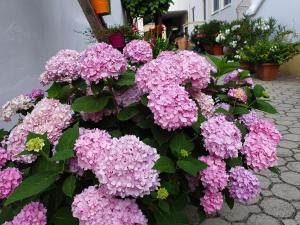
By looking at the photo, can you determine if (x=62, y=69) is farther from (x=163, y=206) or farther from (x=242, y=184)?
(x=242, y=184)

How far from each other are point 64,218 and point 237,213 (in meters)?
1.46

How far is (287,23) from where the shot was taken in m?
7.91

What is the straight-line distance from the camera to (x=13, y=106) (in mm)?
1776

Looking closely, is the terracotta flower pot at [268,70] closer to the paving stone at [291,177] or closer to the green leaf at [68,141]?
the paving stone at [291,177]

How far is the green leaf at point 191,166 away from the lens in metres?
1.20

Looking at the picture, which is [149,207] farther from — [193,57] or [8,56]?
[8,56]

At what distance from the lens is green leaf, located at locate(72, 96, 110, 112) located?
138 centimetres

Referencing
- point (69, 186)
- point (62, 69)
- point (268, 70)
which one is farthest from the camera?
point (268, 70)

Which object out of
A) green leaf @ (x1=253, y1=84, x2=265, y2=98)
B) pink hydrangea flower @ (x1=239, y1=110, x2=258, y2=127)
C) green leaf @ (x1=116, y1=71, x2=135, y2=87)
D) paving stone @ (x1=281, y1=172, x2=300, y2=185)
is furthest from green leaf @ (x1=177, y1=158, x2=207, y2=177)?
paving stone @ (x1=281, y1=172, x2=300, y2=185)

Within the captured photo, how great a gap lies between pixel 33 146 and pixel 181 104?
0.58m

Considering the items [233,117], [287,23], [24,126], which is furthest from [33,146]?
[287,23]

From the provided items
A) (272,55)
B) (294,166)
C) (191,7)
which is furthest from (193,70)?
(191,7)

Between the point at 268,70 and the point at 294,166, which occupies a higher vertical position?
the point at 268,70

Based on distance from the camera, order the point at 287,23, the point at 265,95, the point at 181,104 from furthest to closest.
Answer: the point at 287,23 < the point at 265,95 < the point at 181,104
